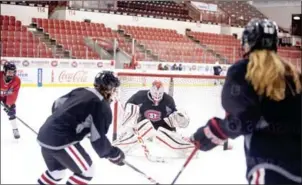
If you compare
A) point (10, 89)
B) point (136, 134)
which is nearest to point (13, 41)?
point (10, 89)

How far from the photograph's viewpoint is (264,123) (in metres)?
0.97

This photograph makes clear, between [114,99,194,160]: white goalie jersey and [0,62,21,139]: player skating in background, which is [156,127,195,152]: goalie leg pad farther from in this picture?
[0,62,21,139]: player skating in background

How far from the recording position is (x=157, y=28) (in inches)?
360

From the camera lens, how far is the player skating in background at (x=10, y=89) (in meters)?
2.10

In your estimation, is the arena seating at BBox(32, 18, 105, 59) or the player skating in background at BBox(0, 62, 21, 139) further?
the arena seating at BBox(32, 18, 105, 59)

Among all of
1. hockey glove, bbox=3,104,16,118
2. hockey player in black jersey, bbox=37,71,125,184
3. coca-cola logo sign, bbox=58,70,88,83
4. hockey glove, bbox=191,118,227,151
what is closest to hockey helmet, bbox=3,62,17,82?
hockey glove, bbox=3,104,16,118

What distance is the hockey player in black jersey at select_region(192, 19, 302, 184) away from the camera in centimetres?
94

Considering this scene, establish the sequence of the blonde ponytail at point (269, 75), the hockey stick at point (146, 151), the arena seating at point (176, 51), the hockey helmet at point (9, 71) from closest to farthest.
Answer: the blonde ponytail at point (269, 75) < the hockey helmet at point (9, 71) < the hockey stick at point (146, 151) < the arena seating at point (176, 51)

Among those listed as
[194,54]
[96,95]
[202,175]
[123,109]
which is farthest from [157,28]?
[96,95]

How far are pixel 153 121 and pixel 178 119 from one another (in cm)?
16

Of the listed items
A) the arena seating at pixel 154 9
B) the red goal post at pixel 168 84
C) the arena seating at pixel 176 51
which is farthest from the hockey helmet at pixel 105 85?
the arena seating at pixel 154 9

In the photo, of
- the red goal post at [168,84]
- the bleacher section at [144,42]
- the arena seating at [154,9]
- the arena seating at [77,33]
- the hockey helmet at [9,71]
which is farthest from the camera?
the arena seating at [154,9]

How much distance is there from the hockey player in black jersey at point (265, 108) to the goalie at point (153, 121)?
1.66m

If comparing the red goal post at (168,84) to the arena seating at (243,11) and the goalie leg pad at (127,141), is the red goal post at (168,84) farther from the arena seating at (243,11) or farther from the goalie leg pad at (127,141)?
the arena seating at (243,11)
